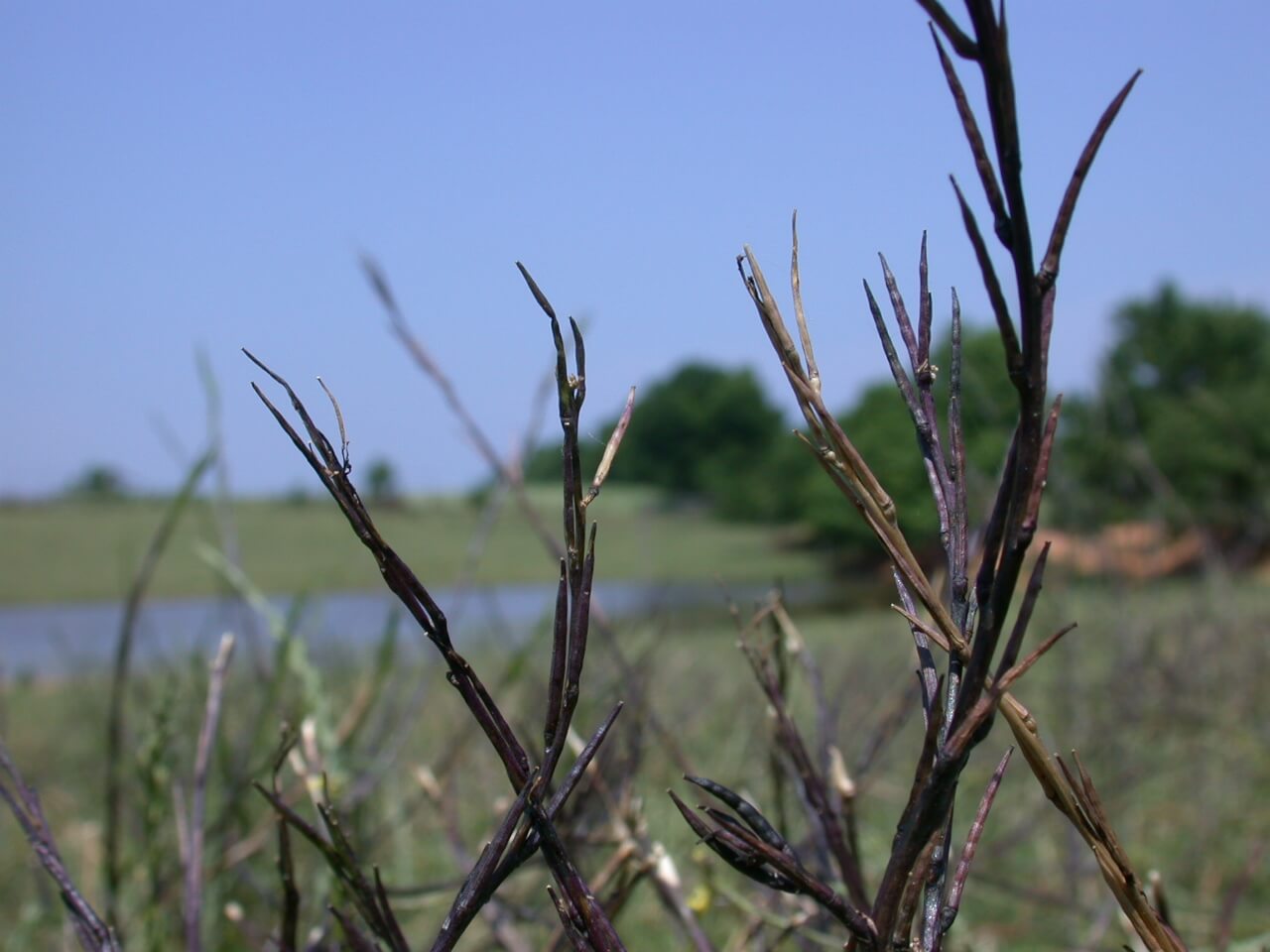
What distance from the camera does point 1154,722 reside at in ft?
6.20

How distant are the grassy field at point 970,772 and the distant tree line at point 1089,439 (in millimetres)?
212

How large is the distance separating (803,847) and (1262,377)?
7.94 metres

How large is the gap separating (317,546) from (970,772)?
11.2 meters

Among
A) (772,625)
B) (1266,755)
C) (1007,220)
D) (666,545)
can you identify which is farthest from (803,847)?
Result: (666,545)

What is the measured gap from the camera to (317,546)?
12461mm

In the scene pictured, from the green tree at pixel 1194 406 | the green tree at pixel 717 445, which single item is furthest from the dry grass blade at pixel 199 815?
the green tree at pixel 717 445

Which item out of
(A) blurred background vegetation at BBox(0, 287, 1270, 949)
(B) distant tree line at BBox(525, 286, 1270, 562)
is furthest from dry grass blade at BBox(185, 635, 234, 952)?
(B) distant tree line at BBox(525, 286, 1270, 562)

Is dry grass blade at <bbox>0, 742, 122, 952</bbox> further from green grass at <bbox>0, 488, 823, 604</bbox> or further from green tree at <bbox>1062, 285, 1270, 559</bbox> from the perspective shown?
green grass at <bbox>0, 488, 823, 604</bbox>

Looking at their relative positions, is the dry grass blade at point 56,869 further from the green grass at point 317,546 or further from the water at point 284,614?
the green grass at point 317,546

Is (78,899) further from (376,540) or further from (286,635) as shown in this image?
(286,635)

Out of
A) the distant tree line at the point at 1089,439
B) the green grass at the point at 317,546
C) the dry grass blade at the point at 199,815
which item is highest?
the distant tree line at the point at 1089,439

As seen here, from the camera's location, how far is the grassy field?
82cm

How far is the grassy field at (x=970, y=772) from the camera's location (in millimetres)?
818

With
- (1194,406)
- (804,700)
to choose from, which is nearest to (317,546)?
(1194,406)
